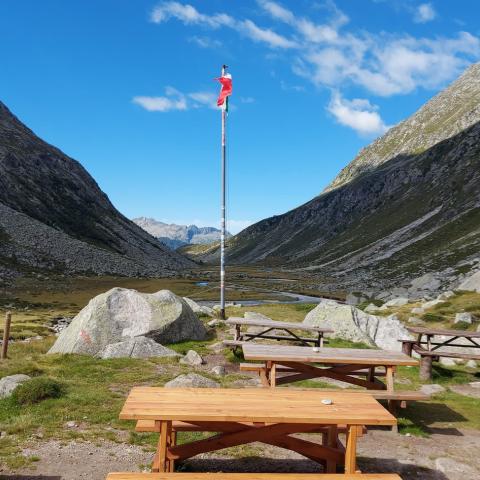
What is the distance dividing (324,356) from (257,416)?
16.1 feet

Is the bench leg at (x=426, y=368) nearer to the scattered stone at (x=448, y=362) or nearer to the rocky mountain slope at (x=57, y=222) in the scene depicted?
the scattered stone at (x=448, y=362)

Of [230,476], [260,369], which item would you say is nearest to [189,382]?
[260,369]

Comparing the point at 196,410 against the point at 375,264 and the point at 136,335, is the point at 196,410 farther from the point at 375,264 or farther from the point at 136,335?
the point at 375,264

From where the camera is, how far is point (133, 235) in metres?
163

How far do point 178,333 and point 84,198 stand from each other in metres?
149

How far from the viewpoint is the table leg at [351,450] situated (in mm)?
7543

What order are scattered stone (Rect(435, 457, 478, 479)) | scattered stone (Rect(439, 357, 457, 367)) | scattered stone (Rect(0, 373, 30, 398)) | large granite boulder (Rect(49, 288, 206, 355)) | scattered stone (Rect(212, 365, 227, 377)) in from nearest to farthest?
scattered stone (Rect(435, 457, 478, 479)), scattered stone (Rect(0, 373, 30, 398)), scattered stone (Rect(212, 365, 227, 377)), large granite boulder (Rect(49, 288, 206, 355)), scattered stone (Rect(439, 357, 457, 367))

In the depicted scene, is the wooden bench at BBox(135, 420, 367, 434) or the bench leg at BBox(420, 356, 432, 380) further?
the bench leg at BBox(420, 356, 432, 380)

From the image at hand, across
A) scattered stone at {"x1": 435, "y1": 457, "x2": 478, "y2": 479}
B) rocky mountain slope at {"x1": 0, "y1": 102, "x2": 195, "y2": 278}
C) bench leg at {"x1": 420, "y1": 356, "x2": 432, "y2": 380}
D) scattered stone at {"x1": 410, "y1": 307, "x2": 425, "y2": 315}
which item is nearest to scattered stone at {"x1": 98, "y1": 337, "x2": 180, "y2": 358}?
bench leg at {"x1": 420, "y1": 356, "x2": 432, "y2": 380}

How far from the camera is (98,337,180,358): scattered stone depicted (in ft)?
58.5

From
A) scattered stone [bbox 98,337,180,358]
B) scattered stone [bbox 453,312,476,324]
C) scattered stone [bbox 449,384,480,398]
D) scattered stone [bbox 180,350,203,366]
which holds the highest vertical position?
scattered stone [bbox 453,312,476,324]

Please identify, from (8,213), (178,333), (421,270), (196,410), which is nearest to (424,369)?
(178,333)

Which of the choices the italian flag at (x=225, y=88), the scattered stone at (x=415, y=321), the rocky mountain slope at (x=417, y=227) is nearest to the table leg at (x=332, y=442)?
the scattered stone at (x=415, y=321)

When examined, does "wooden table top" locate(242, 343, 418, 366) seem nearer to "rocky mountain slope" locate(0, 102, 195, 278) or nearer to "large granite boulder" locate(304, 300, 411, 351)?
"large granite boulder" locate(304, 300, 411, 351)
